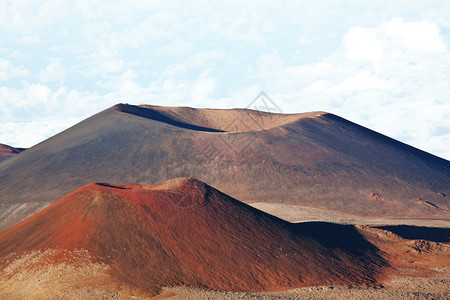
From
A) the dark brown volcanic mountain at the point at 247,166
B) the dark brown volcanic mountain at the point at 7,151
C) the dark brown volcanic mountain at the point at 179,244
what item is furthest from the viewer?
the dark brown volcanic mountain at the point at 7,151

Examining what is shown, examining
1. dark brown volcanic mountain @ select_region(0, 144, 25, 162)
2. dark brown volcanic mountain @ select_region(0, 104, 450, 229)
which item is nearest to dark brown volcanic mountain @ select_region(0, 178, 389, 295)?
dark brown volcanic mountain @ select_region(0, 104, 450, 229)

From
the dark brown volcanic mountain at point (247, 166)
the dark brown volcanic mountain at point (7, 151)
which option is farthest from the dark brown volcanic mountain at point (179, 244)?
the dark brown volcanic mountain at point (7, 151)

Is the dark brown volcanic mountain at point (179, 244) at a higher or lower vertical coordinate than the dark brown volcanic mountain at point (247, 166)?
lower

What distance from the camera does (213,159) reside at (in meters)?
49.3

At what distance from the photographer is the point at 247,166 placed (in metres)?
48.5

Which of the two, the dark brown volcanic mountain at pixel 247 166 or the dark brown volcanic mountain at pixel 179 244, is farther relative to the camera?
the dark brown volcanic mountain at pixel 247 166

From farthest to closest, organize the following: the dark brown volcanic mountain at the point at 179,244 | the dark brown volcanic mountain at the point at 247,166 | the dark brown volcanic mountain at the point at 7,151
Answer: the dark brown volcanic mountain at the point at 7,151
the dark brown volcanic mountain at the point at 247,166
the dark brown volcanic mountain at the point at 179,244

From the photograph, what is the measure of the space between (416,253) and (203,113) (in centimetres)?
5439

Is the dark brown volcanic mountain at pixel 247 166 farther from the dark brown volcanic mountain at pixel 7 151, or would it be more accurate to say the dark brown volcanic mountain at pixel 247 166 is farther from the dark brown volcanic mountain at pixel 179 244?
the dark brown volcanic mountain at pixel 7 151

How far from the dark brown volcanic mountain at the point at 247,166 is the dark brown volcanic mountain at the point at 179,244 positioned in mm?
16881

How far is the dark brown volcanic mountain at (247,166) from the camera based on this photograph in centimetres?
4300

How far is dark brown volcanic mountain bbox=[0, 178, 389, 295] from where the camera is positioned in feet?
62.1

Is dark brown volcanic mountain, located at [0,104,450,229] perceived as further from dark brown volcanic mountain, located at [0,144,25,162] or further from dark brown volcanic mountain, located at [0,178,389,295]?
dark brown volcanic mountain, located at [0,144,25,162]

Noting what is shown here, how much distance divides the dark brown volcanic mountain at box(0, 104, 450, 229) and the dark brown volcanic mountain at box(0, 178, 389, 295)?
1688 centimetres
